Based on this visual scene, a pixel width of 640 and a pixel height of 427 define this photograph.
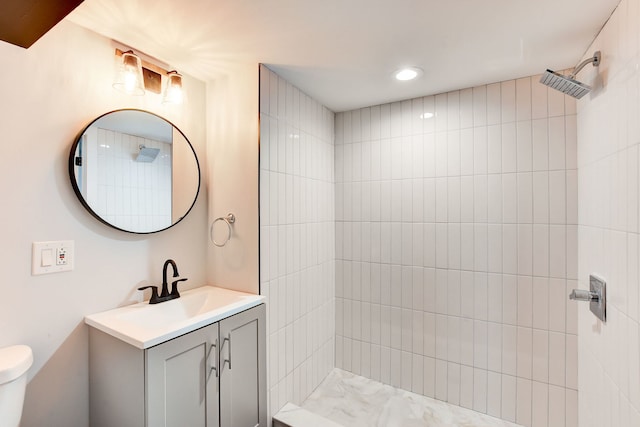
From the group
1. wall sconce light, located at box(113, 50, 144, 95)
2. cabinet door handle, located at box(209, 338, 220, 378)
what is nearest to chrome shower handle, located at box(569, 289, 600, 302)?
cabinet door handle, located at box(209, 338, 220, 378)

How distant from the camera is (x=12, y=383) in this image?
0.97m

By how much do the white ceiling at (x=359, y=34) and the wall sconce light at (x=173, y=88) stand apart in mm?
95

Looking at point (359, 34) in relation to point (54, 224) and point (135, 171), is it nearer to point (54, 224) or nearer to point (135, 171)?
point (135, 171)

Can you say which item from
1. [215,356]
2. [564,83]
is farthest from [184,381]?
[564,83]

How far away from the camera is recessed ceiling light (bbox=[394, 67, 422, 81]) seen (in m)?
1.69

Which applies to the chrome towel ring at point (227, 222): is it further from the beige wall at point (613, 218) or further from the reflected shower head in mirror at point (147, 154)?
the beige wall at point (613, 218)

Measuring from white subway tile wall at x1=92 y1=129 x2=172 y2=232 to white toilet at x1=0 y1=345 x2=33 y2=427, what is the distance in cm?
59

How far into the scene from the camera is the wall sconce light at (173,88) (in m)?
1.57

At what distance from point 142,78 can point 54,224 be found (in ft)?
2.61

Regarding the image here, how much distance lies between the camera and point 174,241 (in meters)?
1.68

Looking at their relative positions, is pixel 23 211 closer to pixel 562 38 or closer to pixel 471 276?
pixel 471 276

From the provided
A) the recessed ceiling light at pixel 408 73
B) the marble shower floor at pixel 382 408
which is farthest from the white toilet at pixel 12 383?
the recessed ceiling light at pixel 408 73

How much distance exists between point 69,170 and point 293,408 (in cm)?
177

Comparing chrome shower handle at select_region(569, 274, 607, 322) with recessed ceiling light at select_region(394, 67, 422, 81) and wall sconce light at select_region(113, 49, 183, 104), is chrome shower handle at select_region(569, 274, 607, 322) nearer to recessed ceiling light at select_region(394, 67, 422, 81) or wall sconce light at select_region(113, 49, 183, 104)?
recessed ceiling light at select_region(394, 67, 422, 81)
